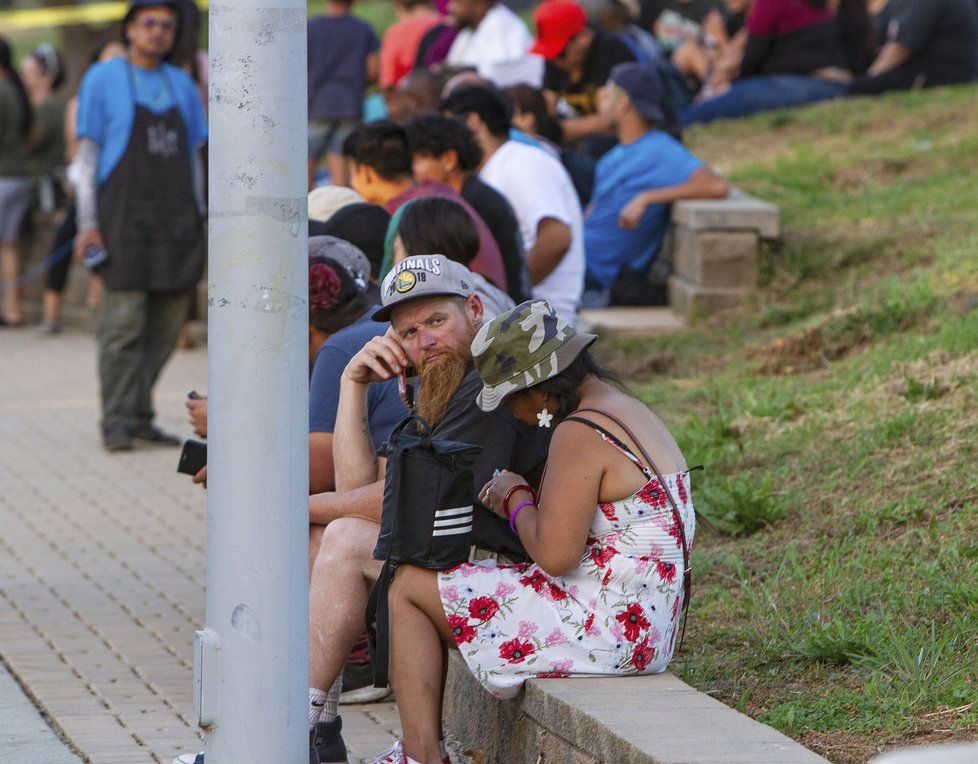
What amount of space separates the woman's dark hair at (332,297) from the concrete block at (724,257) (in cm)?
424

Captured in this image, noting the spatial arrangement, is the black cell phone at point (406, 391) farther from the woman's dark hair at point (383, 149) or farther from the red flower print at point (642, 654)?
the woman's dark hair at point (383, 149)

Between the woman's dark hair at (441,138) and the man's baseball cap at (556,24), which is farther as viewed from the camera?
the man's baseball cap at (556,24)

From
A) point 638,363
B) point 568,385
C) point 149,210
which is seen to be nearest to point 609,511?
point 568,385

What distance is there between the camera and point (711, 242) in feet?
30.4

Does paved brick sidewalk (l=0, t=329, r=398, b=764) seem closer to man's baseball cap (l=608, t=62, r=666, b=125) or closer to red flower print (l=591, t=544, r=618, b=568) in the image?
red flower print (l=591, t=544, r=618, b=568)

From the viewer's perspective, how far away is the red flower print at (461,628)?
13.1ft

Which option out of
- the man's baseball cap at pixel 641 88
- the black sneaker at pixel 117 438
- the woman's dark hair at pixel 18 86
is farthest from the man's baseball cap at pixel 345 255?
the woman's dark hair at pixel 18 86

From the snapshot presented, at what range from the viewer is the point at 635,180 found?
9641mm

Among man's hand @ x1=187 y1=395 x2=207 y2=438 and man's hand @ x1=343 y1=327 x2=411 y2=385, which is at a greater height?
man's hand @ x1=343 y1=327 x2=411 y2=385

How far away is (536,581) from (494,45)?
7.41m

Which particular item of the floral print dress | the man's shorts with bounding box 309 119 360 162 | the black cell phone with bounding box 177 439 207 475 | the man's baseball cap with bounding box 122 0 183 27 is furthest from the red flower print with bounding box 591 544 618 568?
the man's shorts with bounding box 309 119 360 162

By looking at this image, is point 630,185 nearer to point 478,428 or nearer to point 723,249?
point 723,249

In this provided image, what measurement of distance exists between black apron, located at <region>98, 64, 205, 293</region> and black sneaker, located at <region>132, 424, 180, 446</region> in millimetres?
829

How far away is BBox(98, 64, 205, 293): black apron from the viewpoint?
867 cm
